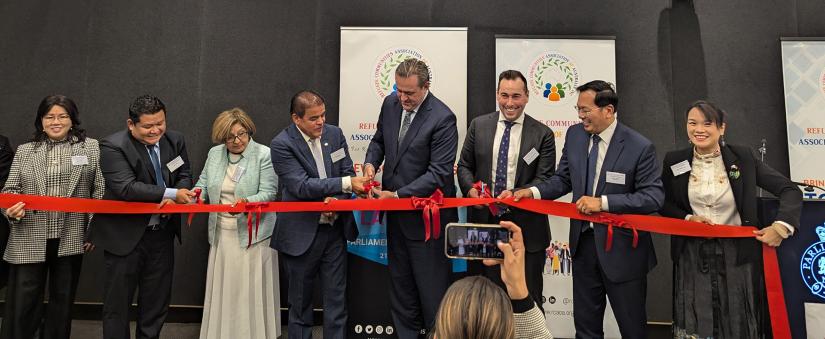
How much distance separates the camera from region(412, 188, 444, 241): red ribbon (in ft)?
10.2

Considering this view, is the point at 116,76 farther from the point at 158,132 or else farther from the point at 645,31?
the point at 645,31

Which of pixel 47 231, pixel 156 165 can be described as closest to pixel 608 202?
pixel 156 165

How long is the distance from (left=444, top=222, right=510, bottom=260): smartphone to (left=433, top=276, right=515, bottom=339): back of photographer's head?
2.83 feet

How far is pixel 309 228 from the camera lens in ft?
10.7

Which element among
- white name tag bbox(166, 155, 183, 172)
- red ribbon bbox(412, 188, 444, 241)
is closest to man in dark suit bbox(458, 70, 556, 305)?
red ribbon bbox(412, 188, 444, 241)

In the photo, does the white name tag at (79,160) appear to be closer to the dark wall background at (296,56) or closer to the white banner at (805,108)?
the dark wall background at (296,56)

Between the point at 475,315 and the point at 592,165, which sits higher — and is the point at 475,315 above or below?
below

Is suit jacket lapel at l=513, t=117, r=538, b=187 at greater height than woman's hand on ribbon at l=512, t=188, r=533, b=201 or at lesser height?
greater

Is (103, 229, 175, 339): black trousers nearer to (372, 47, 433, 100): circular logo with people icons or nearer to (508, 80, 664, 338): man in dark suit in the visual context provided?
(372, 47, 433, 100): circular logo with people icons

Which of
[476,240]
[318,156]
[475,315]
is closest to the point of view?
[475,315]

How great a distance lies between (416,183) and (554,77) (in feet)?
6.31

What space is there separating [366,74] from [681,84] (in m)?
2.90

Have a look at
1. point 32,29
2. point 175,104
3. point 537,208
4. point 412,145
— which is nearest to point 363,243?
point 412,145

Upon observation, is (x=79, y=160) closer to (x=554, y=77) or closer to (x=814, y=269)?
(x=554, y=77)
